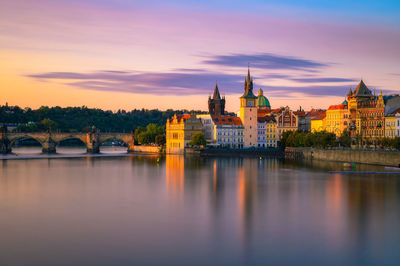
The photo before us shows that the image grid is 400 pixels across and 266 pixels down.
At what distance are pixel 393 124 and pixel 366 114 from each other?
9656 millimetres

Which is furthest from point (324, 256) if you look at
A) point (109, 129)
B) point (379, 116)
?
point (109, 129)

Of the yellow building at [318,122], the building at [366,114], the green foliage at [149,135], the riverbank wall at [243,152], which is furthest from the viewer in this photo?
the green foliage at [149,135]

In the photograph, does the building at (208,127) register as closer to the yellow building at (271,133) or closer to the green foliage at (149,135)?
the green foliage at (149,135)

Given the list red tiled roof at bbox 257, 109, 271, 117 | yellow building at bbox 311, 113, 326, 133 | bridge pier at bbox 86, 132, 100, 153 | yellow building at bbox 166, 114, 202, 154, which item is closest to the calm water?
yellow building at bbox 166, 114, 202, 154

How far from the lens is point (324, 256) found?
29.8 m

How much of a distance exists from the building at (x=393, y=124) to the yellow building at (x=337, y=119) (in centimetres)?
1793

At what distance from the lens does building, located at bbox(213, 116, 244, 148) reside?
132750 millimetres

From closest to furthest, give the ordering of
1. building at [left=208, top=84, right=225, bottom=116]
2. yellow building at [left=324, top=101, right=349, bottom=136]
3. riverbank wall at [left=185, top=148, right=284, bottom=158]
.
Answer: riverbank wall at [left=185, top=148, right=284, bottom=158], yellow building at [left=324, top=101, right=349, bottom=136], building at [left=208, top=84, right=225, bottom=116]

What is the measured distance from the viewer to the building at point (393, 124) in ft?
318

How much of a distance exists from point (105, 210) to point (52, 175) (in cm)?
2921

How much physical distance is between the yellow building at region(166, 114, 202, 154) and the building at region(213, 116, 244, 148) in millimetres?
4229

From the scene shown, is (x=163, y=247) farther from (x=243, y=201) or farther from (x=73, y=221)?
(x=243, y=201)

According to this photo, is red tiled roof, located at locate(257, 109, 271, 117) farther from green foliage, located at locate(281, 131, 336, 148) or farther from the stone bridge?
the stone bridge

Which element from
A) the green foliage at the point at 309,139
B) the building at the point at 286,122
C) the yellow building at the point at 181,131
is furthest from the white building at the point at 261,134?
the green foliage at the point at 309,139
